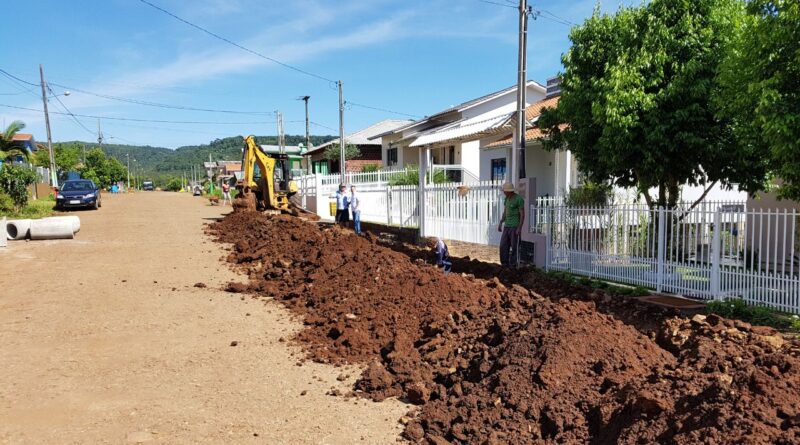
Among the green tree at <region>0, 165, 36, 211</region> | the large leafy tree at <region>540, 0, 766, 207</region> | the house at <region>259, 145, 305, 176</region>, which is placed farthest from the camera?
the house at <region>259, 145, 305, 176</region>

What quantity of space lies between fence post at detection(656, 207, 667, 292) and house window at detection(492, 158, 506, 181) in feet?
42.2

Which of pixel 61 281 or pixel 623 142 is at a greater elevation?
pixel 623 142

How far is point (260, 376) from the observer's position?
560 cm

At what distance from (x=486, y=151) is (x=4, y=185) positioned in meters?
18.6

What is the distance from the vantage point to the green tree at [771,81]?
6297mm

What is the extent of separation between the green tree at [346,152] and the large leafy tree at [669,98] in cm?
2939

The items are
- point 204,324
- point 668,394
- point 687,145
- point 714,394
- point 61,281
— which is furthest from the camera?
point 61,281

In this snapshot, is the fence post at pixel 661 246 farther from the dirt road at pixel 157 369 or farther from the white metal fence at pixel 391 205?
the white metal fence at pixel 391 205

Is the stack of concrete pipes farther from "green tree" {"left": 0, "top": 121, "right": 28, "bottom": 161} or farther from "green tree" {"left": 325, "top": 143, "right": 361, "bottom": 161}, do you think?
"green tree" {"left": 325, "top": 143, "right": 361, "bottom": 161}

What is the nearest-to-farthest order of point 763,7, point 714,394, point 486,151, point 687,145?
point 714,394 → point 763,7 → point 687,145 → point 486,151

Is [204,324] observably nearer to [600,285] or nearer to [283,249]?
[283,249]

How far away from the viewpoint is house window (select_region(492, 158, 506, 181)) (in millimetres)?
21516

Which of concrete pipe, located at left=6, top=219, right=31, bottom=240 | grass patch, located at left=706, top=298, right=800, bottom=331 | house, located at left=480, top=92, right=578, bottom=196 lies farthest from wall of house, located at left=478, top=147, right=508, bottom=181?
concrete pipe, located at left=6, top=219, right=31, bottom=240

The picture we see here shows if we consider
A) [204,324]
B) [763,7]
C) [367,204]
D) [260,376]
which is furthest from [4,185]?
[763,7]
